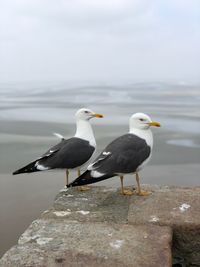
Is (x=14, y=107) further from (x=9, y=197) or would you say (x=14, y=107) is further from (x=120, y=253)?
(x=120, y=253)

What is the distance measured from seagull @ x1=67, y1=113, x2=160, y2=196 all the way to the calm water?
1.45 meters

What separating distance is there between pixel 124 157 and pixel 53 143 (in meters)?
6.07

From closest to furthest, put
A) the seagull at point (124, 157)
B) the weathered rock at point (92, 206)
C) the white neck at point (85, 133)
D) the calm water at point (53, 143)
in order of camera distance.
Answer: the weathered rock at point (92, 206), the seagull at point (124, 157), the white neck at point (85, 133), the calm water at point (53, 143)

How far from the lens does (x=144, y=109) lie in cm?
1595

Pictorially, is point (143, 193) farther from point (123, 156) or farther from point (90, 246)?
point (90, 246)

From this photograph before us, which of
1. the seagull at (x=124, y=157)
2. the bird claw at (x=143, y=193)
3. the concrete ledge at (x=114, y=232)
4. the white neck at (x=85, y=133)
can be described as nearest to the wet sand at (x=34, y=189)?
the concrete ledge at (x=114, y=232)

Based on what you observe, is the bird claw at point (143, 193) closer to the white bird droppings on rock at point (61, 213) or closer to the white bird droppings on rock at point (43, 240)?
the white bird droppings on rock at point (61, 213)

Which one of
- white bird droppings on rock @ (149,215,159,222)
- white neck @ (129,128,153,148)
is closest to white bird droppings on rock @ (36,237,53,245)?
white bird droppings on rock @ (149,215,159,222)

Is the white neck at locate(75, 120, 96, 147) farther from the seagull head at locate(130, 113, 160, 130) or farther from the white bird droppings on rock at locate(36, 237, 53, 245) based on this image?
the white bird droppings on rock at locate(36, 237, 53, 245)

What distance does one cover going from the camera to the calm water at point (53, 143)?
20.2 feet

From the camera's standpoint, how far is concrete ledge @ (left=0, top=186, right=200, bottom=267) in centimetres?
313

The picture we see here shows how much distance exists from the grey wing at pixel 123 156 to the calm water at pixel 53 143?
5.10ft

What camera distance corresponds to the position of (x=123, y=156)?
4.49 m

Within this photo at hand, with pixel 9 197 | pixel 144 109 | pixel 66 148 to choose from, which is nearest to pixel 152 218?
pixel 66 148
